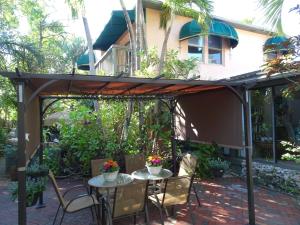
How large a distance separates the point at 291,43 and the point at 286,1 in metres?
1.25

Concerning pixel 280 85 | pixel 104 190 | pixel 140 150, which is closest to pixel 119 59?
pixel 140 150

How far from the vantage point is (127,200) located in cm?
453

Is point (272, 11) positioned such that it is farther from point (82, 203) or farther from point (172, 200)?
point (82, 203)

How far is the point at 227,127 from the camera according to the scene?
23.2 ft

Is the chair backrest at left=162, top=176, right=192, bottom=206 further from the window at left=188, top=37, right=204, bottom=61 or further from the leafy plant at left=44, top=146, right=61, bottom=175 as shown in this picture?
the window at left=188, top=37, right=204, bottom=61

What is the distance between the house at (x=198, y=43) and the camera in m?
12.4

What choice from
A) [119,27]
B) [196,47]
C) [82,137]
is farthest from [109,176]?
[119,27]

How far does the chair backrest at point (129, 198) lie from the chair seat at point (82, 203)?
730 millimetres

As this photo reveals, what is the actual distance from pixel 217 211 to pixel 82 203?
103 inches

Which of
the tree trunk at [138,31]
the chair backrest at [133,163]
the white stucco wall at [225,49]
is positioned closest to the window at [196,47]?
the white stucco wall at [225,49]

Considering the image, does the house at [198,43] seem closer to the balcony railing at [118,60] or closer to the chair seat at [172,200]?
the balcony railing at [118,60]

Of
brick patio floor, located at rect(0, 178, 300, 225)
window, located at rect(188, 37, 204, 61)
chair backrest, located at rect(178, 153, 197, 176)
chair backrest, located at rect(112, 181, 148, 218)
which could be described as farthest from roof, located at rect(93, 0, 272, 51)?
chair backrest, located at rect(112, 181, 148, 218)

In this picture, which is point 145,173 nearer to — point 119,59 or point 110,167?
point 110,167

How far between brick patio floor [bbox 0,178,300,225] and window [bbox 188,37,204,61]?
7.91m
